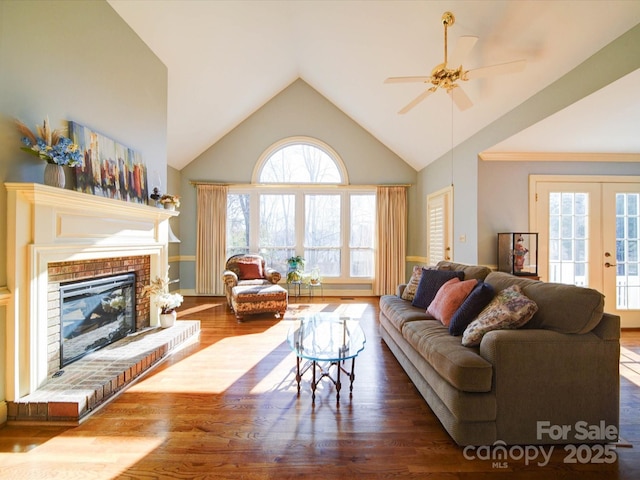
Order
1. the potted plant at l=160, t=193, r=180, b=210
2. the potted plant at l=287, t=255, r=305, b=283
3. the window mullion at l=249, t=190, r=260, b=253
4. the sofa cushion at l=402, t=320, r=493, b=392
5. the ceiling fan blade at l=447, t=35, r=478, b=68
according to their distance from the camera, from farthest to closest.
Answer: the window mullion at l=249, t=190, r=260, b=253 → the potted plant at l=287, t=255, r=305, b=283 → the potted plant at l=160, t=193, r=180, b=210 → the ceiling fan blade at l=447, t=35, r=478, b=68 → the sofa cushion at l=402, t=320, r=493, b=392

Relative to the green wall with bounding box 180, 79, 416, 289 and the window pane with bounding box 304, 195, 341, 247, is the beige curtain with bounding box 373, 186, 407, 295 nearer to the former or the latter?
the window pane with bounding box 304, 195, 341, 247

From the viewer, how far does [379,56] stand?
12.2ft

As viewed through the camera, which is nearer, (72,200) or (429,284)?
(72,200)

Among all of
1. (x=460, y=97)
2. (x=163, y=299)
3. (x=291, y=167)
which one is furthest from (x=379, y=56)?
(x=163, y=299)

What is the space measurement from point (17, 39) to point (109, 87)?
86 centimetres

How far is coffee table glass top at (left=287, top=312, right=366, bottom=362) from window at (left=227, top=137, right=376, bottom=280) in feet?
10.3

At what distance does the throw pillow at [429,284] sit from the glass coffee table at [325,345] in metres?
0.79

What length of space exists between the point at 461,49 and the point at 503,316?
198 cm

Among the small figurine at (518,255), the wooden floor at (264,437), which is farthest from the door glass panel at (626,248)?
the wooden floor at (264,437)

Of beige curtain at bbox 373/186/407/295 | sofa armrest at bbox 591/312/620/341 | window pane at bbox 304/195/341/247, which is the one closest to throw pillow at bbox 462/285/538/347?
sofa armrest at bbox 591/312/620/341

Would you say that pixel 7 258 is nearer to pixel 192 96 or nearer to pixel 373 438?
pixel 373 438

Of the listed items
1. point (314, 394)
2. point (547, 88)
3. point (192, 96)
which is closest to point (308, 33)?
point (192, 96)

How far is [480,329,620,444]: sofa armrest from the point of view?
169 centimetres

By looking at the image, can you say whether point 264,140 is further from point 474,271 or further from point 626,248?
point 626,248
